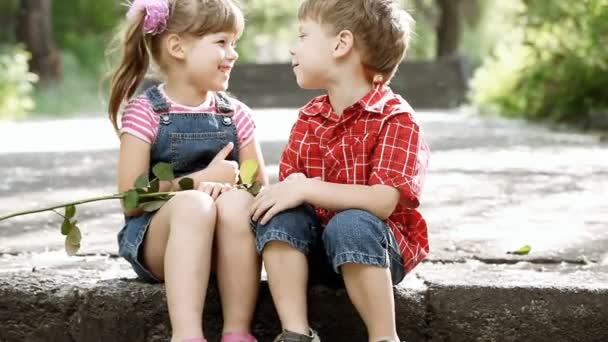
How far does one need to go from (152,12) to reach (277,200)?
69 cm

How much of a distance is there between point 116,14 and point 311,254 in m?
25.5

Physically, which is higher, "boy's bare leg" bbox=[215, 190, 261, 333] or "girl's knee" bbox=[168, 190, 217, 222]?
"girl's knee" bbox=[168, 190, 217, 222]

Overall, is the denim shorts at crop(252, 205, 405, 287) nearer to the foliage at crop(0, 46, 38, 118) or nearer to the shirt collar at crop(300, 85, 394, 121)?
the shirt collar at crop(300, 85, 394, 121)

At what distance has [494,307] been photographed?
2.76 metres

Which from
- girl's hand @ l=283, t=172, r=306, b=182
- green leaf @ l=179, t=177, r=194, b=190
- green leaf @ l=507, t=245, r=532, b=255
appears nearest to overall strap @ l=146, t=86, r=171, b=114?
green leaf @ l=179, t=177, r=194, b=190

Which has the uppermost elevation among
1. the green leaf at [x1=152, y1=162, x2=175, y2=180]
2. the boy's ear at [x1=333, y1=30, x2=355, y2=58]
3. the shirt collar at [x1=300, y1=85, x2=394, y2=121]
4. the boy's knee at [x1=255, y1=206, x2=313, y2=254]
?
the boy's ear at [x1=333, y1=30, x2=355, y2=58]

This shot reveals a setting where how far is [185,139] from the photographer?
3006mm

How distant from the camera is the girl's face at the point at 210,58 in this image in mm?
3035

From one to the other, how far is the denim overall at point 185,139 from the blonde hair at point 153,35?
77 millimetres

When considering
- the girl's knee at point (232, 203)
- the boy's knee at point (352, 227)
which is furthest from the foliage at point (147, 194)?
the boy's knee at point (352, 227)

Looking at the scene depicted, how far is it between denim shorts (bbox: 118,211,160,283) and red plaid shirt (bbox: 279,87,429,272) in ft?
1.30

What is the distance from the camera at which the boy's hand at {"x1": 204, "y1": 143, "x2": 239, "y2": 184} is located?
2949 millimetres

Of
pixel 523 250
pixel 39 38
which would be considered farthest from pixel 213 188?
pixel 39 38

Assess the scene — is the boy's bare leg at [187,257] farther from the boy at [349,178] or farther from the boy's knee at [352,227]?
the boy's knee at [352,227]
